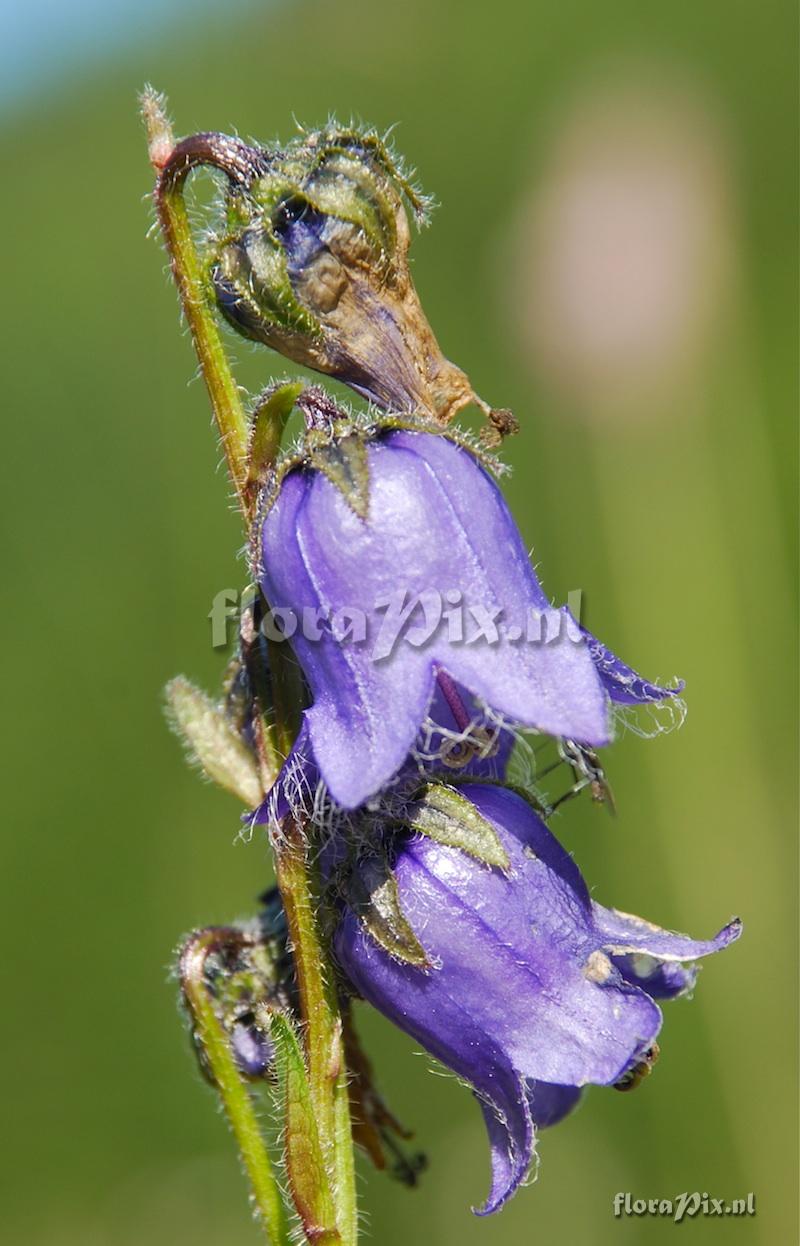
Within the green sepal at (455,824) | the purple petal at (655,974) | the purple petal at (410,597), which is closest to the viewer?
the purple petal at (410,597)

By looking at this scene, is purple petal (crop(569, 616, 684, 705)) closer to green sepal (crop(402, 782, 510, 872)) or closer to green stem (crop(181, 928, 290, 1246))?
green sepal (crop(402, 782, 510, 872))

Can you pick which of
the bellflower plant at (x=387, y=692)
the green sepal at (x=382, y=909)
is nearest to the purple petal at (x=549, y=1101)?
the bellflower plant at (x=387, y=692)

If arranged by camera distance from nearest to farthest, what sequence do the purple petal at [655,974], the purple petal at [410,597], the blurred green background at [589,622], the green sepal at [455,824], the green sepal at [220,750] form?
the purple petal at [410,597]
the green sepal at [455,824]
the purple petal at [655,974]
the green sepal at [220,750]
the blurred green background at [589,622]

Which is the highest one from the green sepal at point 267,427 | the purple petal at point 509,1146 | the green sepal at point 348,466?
the green sepal at point 267,427

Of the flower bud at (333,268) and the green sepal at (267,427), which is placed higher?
the flower bud at (333,268)

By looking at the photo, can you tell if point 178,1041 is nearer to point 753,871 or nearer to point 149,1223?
point 149,1223

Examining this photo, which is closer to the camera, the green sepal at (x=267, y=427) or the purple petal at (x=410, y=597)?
the purple petal at (x=410, y=597)

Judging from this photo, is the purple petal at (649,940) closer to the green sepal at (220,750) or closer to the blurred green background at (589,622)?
the green sepal at (220,750)

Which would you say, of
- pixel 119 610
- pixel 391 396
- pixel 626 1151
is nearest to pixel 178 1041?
pixel 626 1151
